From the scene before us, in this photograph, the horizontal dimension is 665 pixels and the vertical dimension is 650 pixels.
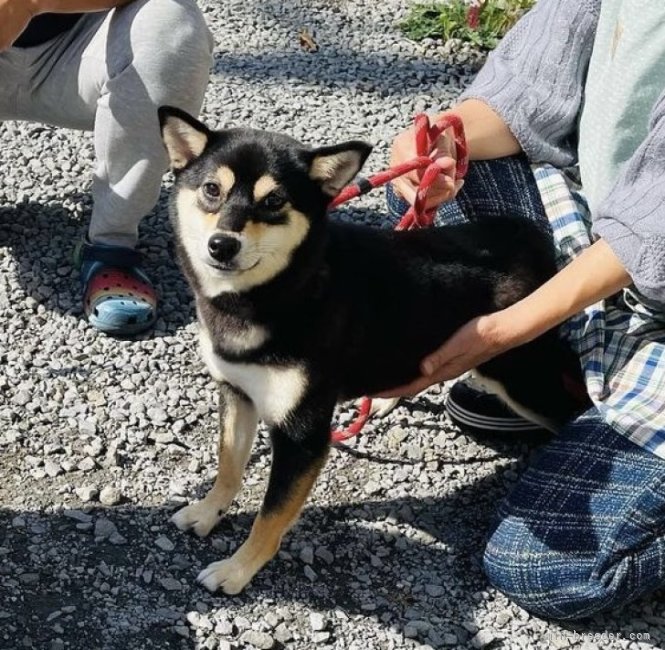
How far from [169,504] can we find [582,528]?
91cm

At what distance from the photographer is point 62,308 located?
9.64 ft

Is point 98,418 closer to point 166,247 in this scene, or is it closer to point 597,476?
point 166,247

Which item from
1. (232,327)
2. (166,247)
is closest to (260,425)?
(232,327)

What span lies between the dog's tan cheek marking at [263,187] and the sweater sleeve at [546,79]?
2.79ft

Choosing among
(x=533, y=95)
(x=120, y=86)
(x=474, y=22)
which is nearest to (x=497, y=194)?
(x=533, y=95)

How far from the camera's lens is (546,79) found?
8.43 feet

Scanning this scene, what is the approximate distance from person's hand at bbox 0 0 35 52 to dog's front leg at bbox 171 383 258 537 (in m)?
0.99

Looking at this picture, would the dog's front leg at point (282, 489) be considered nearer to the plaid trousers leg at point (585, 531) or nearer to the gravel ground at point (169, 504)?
the gravel ground at point (169, 504)

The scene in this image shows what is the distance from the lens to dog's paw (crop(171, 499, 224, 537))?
92.4 inches

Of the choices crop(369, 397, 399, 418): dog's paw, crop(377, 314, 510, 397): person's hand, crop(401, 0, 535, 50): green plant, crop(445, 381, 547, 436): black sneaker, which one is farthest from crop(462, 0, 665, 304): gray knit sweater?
crop(401, 0, 535, 50): green plant

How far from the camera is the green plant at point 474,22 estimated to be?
14.0ft

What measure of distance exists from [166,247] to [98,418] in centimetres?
73

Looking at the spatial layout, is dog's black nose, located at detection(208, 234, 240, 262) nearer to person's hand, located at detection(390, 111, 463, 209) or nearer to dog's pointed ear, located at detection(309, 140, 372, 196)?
dog's pointed ear, located at detection(309, 140, 372, 196)

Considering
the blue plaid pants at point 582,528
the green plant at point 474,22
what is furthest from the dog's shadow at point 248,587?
the green plant at point 474,22
